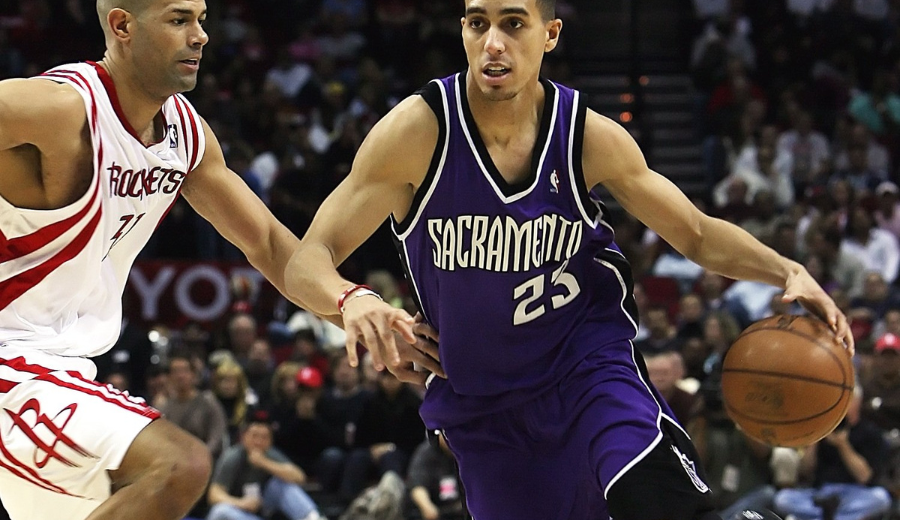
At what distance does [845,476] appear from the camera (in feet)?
30.6

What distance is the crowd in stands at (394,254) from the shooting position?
9.40 meters

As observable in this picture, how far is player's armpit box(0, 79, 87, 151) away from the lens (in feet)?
12.9

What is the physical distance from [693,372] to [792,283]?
5.76m

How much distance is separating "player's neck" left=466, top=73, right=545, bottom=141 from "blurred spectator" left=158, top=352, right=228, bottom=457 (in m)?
5.87

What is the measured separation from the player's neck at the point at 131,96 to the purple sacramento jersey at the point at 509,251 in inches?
36.1

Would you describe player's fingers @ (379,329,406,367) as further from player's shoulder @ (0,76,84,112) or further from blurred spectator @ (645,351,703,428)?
blurred spectator @ (645,351,703,428)

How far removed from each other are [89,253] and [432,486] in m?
5.73

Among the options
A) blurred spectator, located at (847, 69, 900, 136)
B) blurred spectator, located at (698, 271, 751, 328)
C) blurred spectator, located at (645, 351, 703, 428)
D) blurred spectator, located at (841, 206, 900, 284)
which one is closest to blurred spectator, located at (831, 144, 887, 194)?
blurred spectator, located at (847, 69, 900, 136)

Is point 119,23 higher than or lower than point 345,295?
higher

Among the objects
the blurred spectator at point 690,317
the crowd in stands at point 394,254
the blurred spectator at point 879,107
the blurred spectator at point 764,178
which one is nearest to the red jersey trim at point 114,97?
the crowd in stands at point 394,254

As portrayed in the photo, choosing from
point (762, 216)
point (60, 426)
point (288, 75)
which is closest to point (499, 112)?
point (60, 426)

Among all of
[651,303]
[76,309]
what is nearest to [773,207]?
[651,303]

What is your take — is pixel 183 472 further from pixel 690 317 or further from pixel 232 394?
pixel 690 317

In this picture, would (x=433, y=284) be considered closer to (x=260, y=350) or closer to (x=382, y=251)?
(x=260, y=350)
